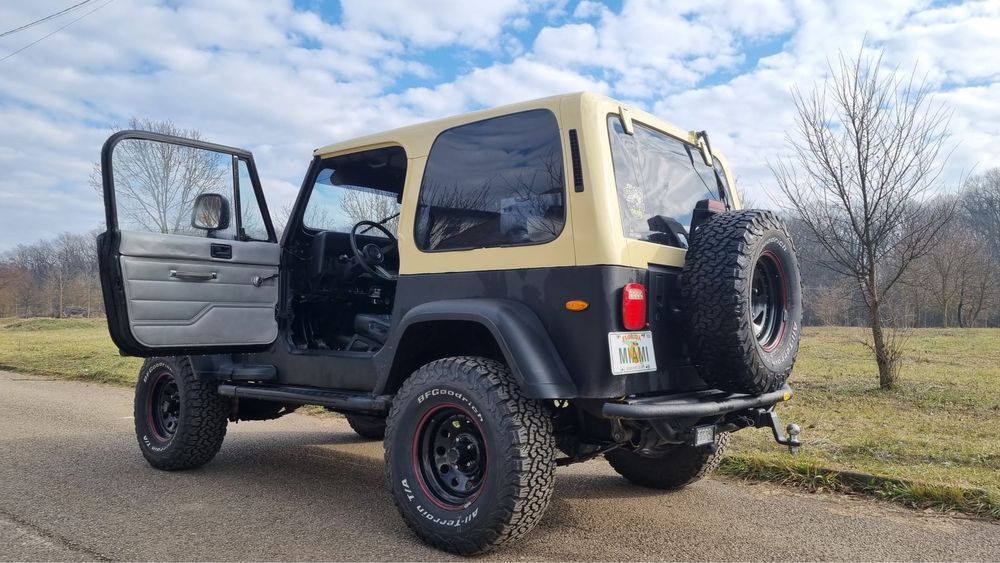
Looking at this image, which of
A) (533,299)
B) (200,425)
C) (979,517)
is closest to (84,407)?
(200,425)

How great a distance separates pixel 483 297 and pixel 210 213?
2.32 metres

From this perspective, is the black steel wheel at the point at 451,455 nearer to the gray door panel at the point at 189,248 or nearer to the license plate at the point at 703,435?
the license plate at the point at 703,435

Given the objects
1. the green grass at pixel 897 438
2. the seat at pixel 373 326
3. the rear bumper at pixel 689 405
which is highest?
the seat at pixel 373 326

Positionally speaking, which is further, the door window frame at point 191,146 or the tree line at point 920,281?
the tree line at point 920,281

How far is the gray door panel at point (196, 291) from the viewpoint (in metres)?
4.36

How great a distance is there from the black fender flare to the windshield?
0.67 metres

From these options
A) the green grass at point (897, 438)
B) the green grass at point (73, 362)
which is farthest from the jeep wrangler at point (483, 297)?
the green grass at point (73, 362)

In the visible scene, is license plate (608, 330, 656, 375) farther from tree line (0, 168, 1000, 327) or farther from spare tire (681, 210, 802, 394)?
tree line (0, 168, 1000, 327)

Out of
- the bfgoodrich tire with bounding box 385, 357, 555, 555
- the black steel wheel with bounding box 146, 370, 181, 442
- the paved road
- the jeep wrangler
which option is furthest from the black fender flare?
the black steel wheel with bounding box 146, 370, 181, 442

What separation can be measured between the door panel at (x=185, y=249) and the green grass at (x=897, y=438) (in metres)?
3.61

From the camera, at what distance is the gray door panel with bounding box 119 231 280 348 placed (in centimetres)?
436

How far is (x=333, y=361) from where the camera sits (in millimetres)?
4480

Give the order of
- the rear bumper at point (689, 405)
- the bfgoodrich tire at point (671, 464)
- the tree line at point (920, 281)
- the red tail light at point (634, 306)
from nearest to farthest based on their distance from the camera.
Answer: the rear bumper at point (689, 405) < the red tail light at point (634, 306) < the bfgoodrich tire at point (671, 464) < the tree line at point (920, 281)

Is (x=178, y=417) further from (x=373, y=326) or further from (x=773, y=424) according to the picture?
(x=773, y=424)
